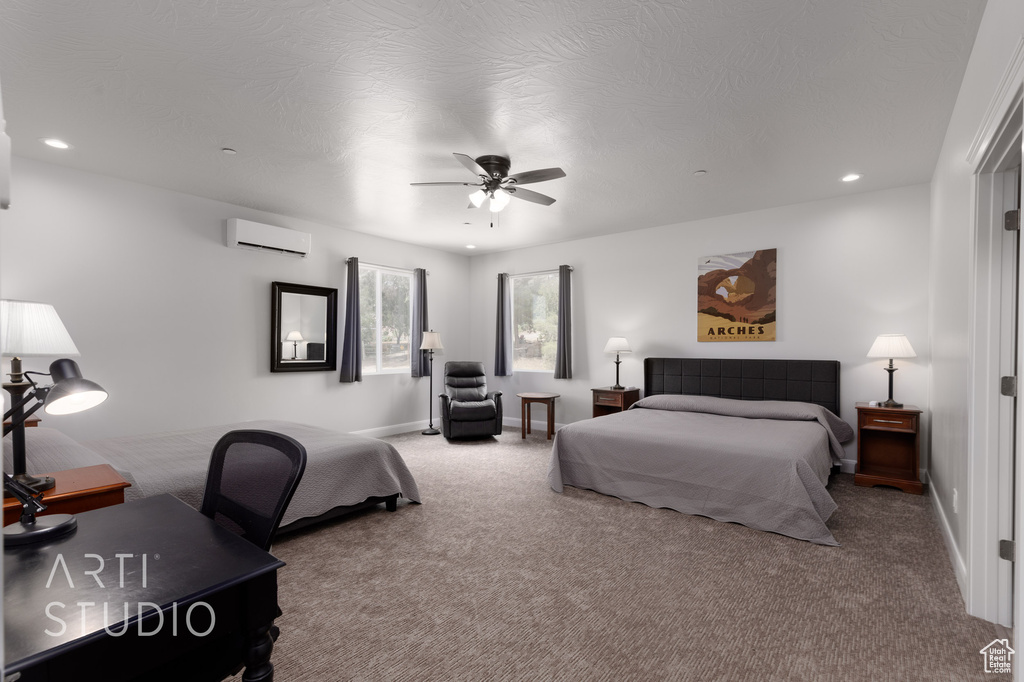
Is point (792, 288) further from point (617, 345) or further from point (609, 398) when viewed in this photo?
point (609, 398)

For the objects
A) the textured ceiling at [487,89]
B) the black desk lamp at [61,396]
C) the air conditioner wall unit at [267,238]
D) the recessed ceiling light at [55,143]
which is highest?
the textured ceiling at [487,89]

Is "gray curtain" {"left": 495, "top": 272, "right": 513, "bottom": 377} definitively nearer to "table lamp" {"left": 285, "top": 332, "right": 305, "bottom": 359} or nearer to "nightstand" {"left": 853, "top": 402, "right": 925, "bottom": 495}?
"table lamp" {"left": 285, "top": 332, "right": 305, "bottom": 359}

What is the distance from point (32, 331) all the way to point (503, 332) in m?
5.59

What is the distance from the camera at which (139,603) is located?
116 cm

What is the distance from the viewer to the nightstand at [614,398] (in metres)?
5.77

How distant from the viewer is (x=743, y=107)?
3.12 meters

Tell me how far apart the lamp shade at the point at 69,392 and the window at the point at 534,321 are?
222 inches

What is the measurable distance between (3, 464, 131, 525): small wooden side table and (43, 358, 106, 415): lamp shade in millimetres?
399

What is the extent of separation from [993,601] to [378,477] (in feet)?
11.0

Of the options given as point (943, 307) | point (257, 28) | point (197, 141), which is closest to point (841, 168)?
point (943, 307)

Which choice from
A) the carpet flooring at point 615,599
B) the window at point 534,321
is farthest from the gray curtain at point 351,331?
the carpet flooring at point 615,599

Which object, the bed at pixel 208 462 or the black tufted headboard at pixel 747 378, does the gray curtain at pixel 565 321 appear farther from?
the bed at pixel 208 462

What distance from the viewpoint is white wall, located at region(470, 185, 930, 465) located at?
4602mm

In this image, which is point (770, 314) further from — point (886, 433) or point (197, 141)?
point (197, 141)
